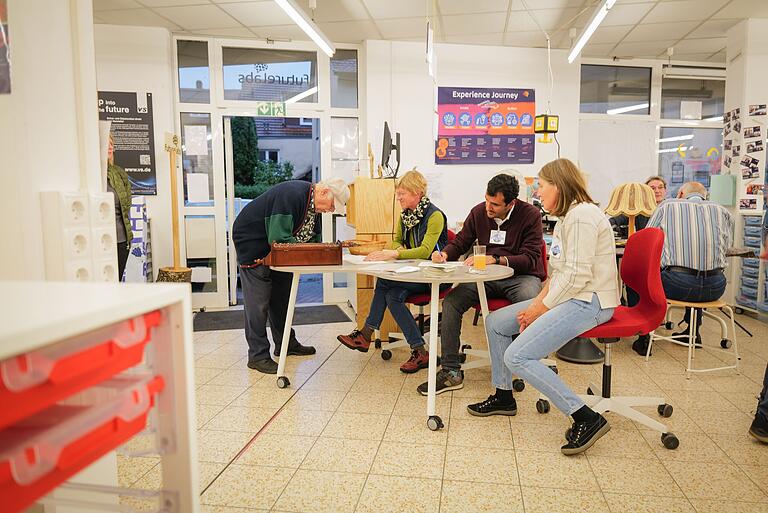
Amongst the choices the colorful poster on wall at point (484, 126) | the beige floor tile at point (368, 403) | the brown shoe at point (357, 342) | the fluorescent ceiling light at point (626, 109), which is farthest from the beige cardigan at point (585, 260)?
the fluorescent ceiling light at point (626, 109)

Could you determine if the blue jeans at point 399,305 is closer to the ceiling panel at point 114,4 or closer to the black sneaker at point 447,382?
the black sneaker at point 447,382

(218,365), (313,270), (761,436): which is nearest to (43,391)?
(313,270)

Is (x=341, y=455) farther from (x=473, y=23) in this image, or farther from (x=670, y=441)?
(x=473, y=23)

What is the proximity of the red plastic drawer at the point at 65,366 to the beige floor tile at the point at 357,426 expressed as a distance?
180 cm

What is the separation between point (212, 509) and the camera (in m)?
1.92

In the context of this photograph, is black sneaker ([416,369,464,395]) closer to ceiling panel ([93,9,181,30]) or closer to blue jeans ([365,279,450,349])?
blue jeans ([365,279,450,349])

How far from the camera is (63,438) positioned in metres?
0.78

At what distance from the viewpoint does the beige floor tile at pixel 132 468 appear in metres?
2.12

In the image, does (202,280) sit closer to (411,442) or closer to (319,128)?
(319,128)

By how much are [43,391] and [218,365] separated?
10.3 feet

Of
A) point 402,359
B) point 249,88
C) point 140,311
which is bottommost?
point 402,359

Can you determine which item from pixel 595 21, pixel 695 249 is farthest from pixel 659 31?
pixel 695 249

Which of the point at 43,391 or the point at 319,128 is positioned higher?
the point at 319,128

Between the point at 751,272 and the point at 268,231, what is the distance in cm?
493
